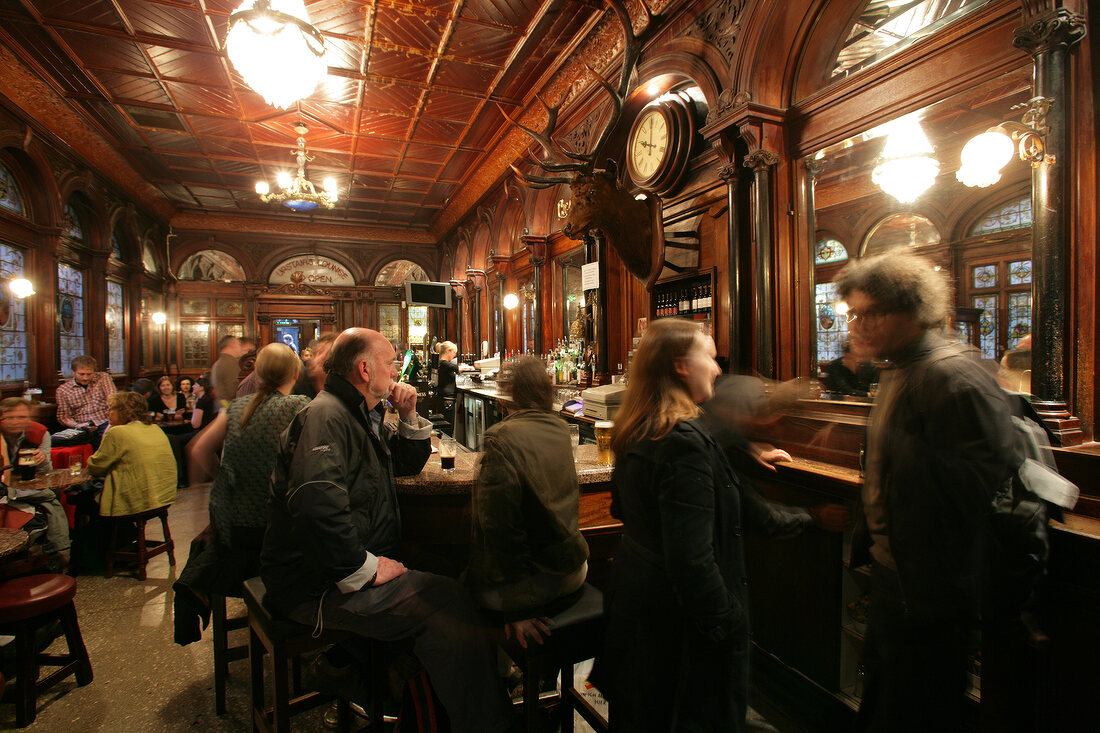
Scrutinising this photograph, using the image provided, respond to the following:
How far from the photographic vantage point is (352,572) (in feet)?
6.37

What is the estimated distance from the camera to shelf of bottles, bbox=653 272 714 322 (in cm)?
423

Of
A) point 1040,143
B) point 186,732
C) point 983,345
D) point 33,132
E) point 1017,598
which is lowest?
point 186,732

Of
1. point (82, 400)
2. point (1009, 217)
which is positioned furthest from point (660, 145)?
point (82, 400)

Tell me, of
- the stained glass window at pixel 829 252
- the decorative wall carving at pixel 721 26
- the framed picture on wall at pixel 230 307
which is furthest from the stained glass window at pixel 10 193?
the stained glass window at pixel 829 252

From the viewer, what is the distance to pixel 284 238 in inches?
553

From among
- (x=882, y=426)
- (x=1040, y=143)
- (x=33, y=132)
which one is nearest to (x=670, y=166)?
(x=1040, y=143)

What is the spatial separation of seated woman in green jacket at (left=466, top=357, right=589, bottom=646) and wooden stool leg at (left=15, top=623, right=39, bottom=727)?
7.53 feet

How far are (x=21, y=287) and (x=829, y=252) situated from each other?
9651mm

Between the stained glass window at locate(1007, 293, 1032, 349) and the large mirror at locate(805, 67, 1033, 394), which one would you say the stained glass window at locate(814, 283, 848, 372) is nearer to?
the large mirror at locate(805, 67, 1033, 394)

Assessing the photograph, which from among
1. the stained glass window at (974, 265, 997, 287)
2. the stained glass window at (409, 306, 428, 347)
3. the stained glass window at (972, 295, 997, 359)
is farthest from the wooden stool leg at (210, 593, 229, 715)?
the stained glass window at (409, 306, 428, 347)

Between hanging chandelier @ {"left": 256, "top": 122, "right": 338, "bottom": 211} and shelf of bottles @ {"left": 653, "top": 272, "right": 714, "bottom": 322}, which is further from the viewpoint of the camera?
hanging chandelier @ {"left": 256, "top": 122, "right": 338, "bottom": 211}

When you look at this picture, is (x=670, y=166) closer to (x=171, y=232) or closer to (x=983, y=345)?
(x=983, y=345)

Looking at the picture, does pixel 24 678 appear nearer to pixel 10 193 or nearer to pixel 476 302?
pixel 10 193

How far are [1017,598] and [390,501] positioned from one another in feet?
6.92
